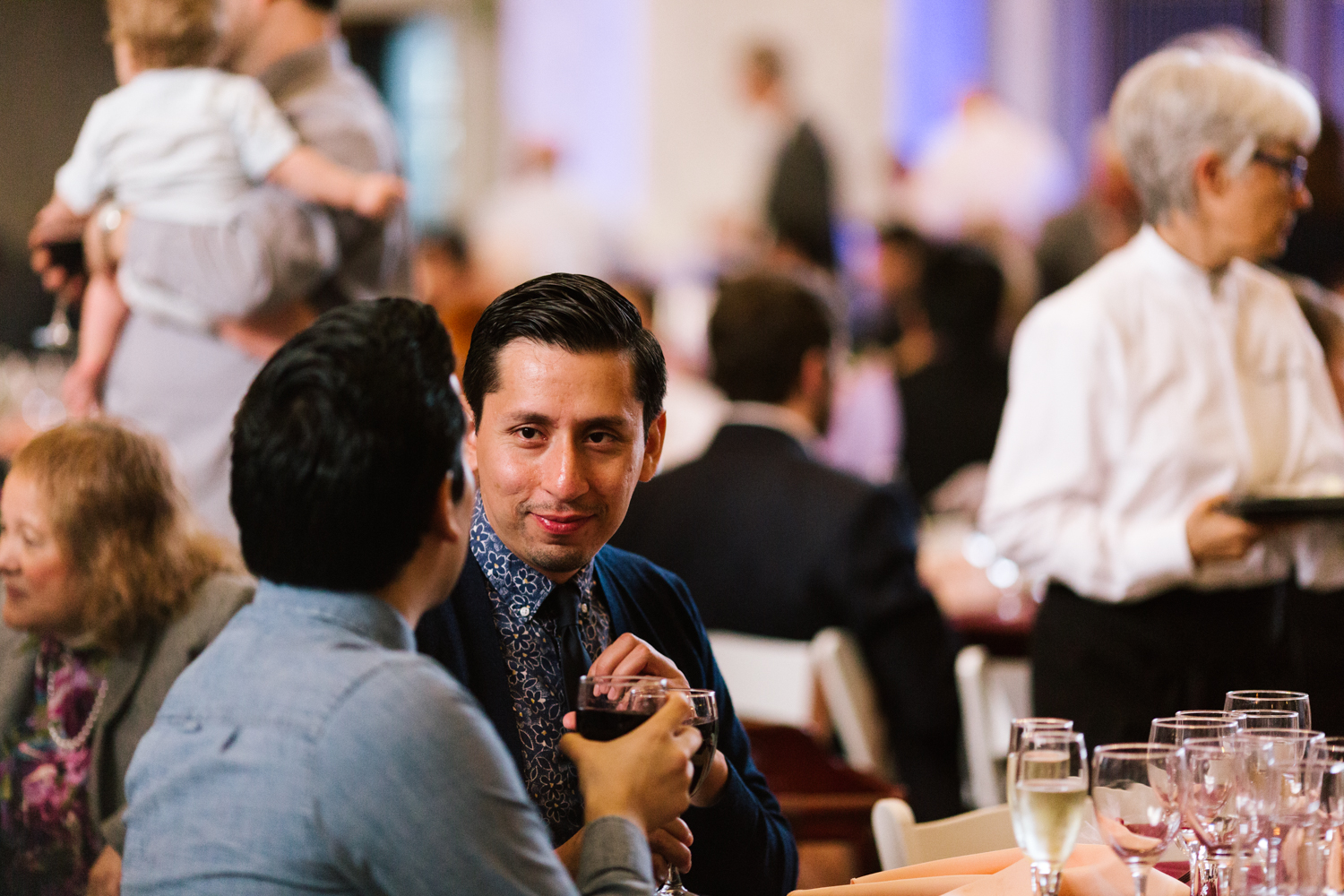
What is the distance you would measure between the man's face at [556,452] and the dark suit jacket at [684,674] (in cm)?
8

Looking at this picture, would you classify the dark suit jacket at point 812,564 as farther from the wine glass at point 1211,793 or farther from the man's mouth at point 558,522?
the wine glass at point 1211,793

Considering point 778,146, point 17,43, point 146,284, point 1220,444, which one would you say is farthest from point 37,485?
point 778,146

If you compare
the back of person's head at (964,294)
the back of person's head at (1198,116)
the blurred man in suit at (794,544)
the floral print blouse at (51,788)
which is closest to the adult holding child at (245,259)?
the floral print blouse at (51,788)

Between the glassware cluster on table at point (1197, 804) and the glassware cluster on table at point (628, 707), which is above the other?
the glassware cluster on table at point (628, 707)

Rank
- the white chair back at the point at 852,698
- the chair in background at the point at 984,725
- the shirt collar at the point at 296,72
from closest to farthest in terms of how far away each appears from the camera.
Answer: the shirt collar at the point at 296,72 < the chair in background at the point at 984,725 < the white chair back at the point at 852,698

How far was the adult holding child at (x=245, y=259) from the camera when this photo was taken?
103 inches

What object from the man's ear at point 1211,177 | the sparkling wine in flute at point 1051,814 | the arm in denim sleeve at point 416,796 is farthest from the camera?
the man's ear at point 1211,177

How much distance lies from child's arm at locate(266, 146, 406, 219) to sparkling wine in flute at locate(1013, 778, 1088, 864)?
1.65 metres

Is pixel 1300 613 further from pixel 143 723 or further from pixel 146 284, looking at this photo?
pixel 146 284

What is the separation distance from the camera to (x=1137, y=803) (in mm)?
1371

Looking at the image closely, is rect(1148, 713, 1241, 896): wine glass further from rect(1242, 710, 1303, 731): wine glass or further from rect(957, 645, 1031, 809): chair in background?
rect(957, 645, 1031, 809): chair in background

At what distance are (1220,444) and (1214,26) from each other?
9.10 metres

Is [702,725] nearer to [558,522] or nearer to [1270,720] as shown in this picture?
[558,522]

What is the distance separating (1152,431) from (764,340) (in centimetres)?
120
